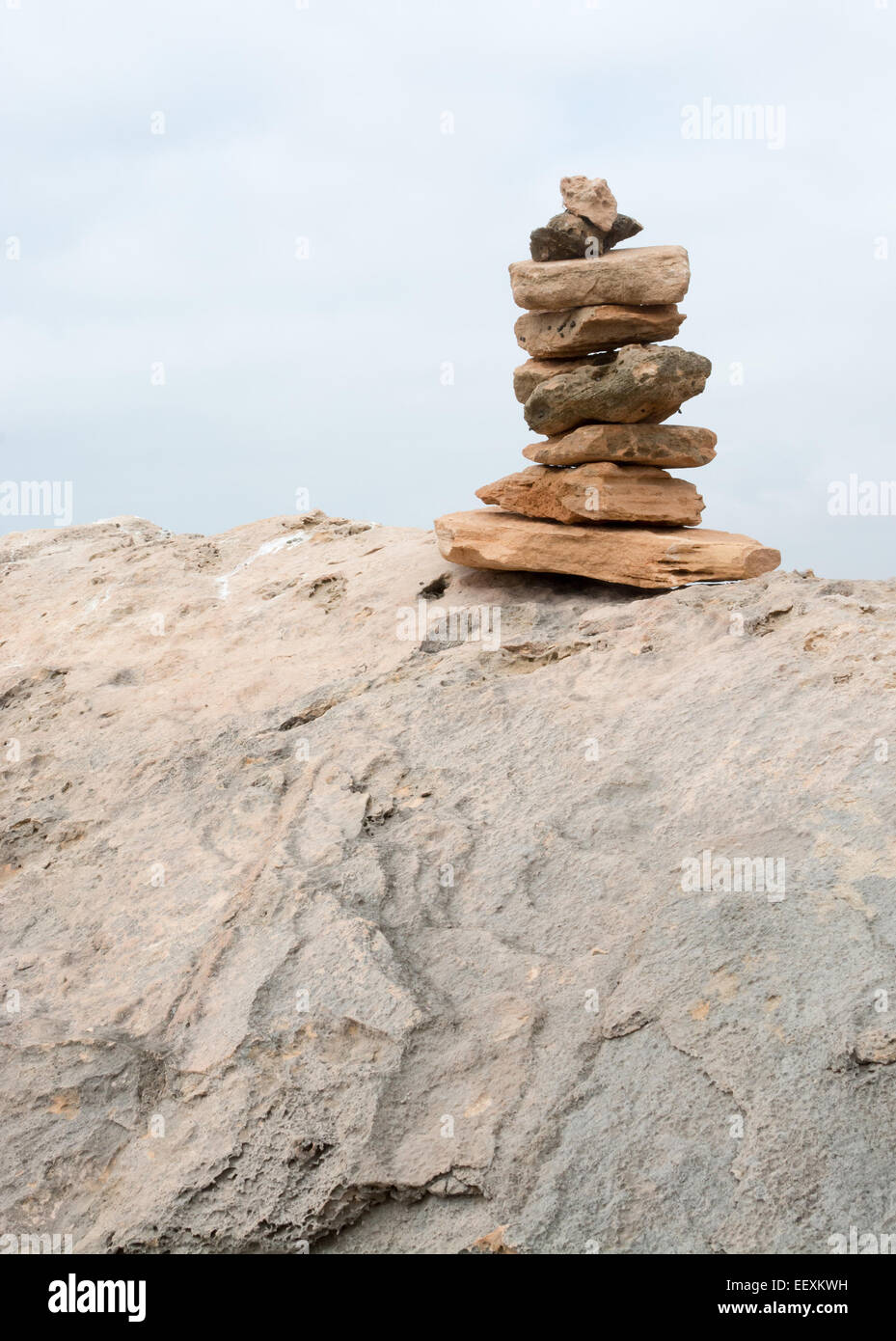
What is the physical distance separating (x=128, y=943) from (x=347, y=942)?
41.8 inches

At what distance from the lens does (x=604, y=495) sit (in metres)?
6.17

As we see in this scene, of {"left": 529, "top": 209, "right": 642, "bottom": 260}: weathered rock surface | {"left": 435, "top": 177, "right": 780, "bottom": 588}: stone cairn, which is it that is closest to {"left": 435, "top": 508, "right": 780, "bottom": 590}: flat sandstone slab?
{"left": 435, "top": 177, "right": 780, "bottom": 588}: stone cairn

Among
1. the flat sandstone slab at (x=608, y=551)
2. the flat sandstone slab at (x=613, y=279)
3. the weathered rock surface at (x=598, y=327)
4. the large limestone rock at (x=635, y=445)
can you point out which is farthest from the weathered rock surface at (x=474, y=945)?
the flat sandstone slab at (x=613, y=279)

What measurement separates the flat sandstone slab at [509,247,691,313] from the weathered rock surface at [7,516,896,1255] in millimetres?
1683

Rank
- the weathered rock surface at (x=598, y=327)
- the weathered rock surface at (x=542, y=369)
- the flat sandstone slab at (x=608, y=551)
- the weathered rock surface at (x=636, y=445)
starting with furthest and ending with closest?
the weathered rock surface at (x=542, y=369) → the weathered rock surface at (x=636, y=445) → the weathered rock surface at (x=598, y=327) → the flat sandstone slab at (x=608, y=551)

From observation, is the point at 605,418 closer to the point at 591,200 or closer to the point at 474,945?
the point at 591,200

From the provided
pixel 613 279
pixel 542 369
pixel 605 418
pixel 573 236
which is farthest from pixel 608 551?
pixel 573 236

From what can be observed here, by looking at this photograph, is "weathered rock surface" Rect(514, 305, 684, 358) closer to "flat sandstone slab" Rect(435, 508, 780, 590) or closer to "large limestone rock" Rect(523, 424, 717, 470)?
"large limestone rock" Rect(523, 424, 717, 470)

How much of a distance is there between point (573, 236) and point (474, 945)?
4148 mm

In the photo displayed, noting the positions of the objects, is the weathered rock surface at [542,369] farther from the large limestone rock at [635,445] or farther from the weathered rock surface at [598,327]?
the large limestone rock at [635,445]

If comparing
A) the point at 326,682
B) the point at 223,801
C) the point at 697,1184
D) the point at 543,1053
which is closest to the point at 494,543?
the point at 326,682

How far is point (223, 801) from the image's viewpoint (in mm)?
5051

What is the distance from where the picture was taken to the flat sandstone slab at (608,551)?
595cm
